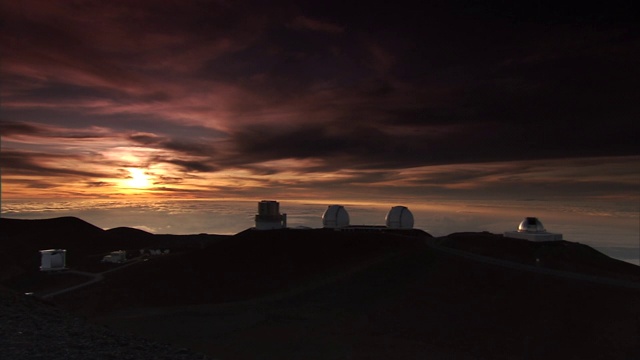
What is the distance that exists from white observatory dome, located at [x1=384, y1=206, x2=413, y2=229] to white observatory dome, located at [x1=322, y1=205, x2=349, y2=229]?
20.6 ft

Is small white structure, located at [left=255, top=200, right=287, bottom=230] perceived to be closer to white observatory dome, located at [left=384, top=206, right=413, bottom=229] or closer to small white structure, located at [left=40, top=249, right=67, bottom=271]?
white observatory dome, located at [left=384, top=206, right=413, bottom=229]

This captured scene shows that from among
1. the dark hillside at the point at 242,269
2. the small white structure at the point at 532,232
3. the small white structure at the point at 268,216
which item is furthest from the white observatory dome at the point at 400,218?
Answer: the small white structure at the point at 268,216

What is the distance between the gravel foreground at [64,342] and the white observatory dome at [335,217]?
2145 inches

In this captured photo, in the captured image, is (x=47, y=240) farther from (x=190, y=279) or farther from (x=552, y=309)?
(x=552, y=309)

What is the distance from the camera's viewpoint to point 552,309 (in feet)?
129

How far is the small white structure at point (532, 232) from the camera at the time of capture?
59125mm

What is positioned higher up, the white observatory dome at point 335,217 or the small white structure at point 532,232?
the white observatory dome at point 335,217

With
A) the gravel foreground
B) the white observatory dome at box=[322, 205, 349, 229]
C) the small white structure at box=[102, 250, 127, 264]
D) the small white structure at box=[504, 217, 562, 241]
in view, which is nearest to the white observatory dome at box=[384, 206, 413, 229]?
the white observatory dome at box=[322, 205, 349, 229]

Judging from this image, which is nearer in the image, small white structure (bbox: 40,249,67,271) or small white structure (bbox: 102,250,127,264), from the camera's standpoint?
small white structure (bbox: 40,249,67,271)

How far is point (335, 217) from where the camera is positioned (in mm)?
70062

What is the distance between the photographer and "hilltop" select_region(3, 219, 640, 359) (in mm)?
35562

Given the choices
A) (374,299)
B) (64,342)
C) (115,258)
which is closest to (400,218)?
(374,299)

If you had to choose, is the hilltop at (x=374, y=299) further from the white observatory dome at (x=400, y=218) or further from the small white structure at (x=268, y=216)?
the white observatory dome at (x=400, y=218)

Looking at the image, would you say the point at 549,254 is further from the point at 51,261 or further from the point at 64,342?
the point at 51,261
